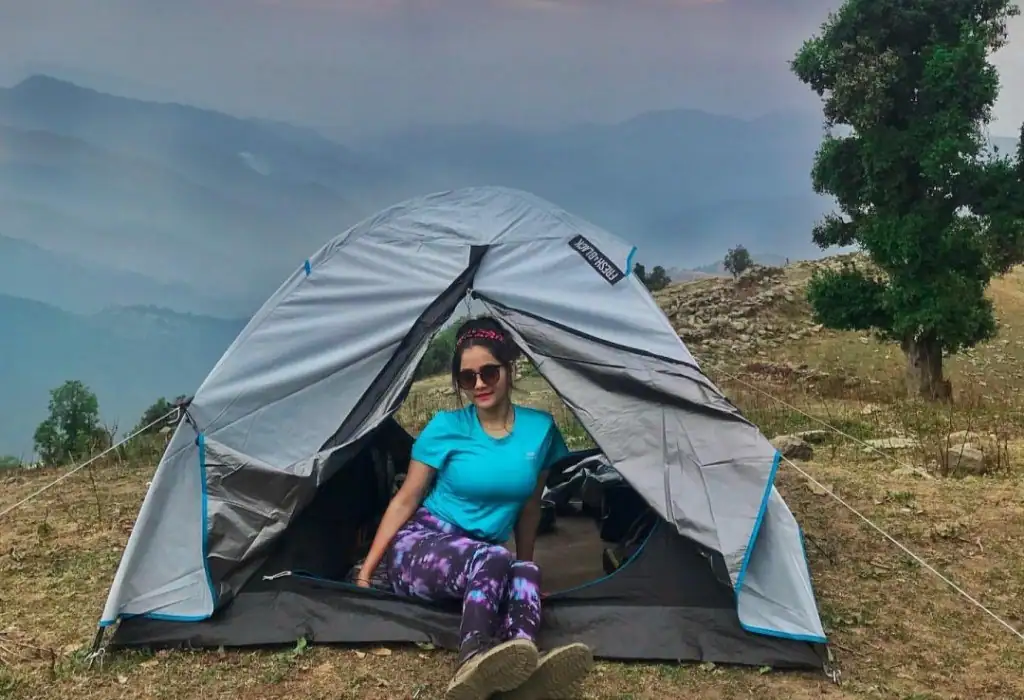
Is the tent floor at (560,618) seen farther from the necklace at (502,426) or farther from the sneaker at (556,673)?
the necklace at (502,426)

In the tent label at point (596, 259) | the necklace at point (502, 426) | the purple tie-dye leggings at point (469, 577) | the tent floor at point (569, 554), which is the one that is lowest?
the tent floor at point (569, 554)

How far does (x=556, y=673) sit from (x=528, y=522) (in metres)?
0.85

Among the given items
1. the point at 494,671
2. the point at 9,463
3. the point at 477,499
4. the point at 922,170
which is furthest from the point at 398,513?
the point at 922,170

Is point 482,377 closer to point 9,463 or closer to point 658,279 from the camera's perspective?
point 9,463

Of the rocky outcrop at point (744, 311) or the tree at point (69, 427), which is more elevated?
the rocky outcrop at point (744, 311)


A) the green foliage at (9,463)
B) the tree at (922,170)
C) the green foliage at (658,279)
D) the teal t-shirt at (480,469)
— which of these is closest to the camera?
the teal t-shirt at (480,469)

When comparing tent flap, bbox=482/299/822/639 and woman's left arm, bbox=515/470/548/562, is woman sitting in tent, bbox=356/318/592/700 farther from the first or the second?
tent flap, bbox=482/299/822/639

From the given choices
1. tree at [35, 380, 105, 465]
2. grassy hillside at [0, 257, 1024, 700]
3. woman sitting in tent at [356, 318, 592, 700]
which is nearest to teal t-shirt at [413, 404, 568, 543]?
woman sitting in tent at [356, 318, 592, 700]

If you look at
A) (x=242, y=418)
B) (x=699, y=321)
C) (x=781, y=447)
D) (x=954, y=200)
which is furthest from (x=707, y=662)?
(x=699, y=321)

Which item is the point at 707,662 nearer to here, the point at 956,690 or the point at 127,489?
the point at 956,690

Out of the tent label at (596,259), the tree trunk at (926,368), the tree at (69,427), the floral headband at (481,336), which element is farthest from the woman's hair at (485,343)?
the tree trunk at (926,368)

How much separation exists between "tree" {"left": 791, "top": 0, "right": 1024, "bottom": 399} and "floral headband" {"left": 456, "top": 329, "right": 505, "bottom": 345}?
7.84 metres

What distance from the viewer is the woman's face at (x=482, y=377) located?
3.35 meters

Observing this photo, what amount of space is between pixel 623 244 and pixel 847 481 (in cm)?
263
